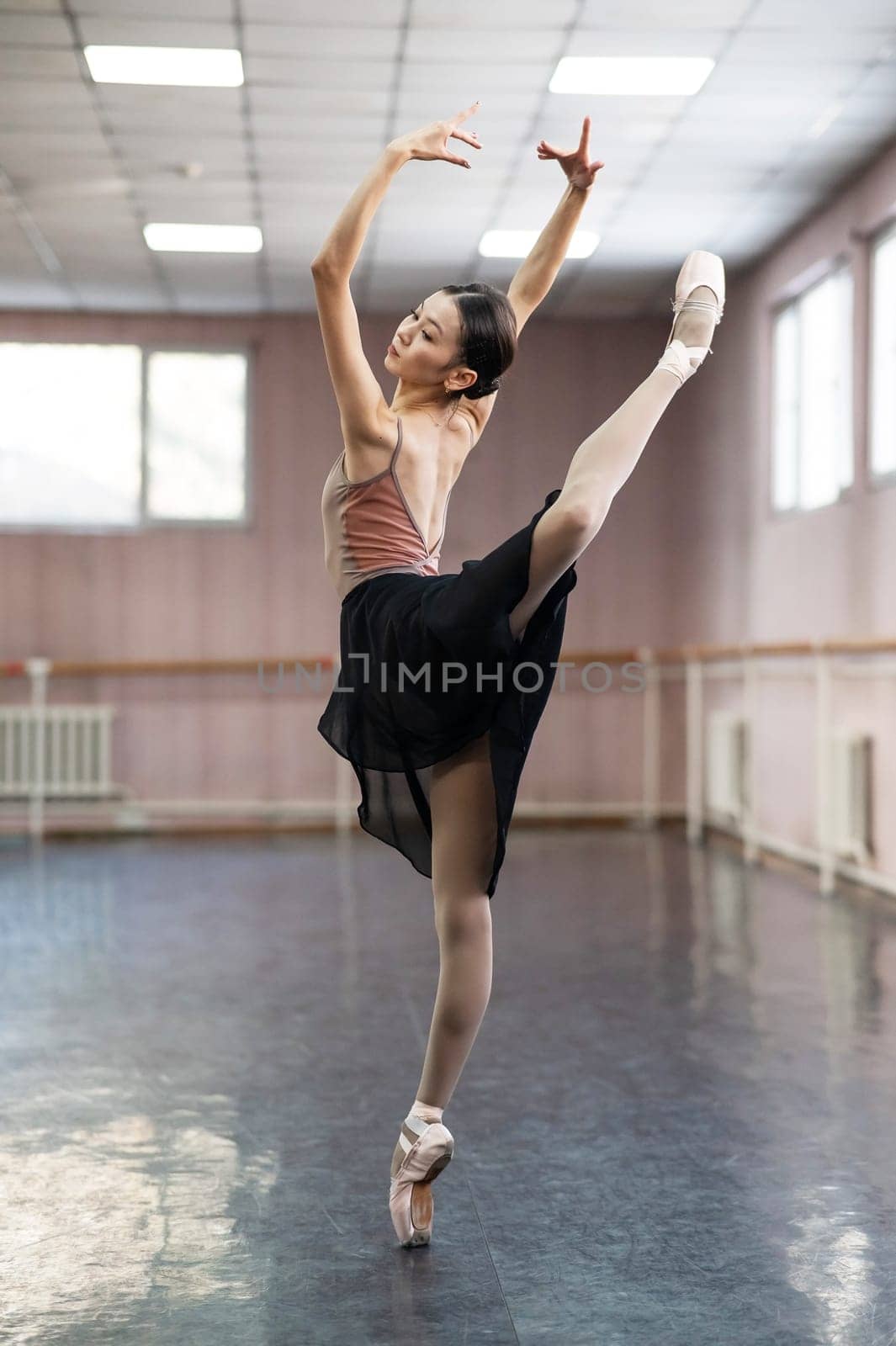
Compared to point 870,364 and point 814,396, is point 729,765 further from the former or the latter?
point 870,364

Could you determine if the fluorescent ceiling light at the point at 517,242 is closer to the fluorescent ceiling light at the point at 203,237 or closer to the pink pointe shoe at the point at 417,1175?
the fluorescent ceiling light at the point at 203,237

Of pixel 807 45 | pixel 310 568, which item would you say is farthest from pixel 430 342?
pixel 310 568

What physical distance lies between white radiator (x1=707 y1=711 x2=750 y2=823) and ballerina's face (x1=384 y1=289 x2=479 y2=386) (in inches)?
185

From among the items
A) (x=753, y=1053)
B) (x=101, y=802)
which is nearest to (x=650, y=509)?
(x=101, y=802)

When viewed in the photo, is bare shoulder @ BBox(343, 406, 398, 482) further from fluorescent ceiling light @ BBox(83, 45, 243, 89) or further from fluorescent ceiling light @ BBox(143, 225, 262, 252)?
fluorescent ceiling light @ BBox(143, 225, 262, 252)

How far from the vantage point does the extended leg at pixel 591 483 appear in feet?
4.88

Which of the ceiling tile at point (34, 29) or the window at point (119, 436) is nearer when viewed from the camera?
the ceiling tile at point (34, 29)

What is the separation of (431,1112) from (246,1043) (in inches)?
46.3

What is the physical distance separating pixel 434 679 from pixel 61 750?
5.93m

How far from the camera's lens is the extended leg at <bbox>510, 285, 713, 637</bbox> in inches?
58.6

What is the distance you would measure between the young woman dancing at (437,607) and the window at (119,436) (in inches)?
229

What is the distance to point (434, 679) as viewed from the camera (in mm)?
1646

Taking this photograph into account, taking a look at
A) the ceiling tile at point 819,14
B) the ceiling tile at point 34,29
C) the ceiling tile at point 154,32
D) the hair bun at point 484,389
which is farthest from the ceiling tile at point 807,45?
the hair bun at point 484,389

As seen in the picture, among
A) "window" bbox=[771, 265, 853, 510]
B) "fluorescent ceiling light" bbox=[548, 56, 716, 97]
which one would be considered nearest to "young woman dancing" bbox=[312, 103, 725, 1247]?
"fluorescent ceiling light" bbox=[548, 56, 716, 97]
